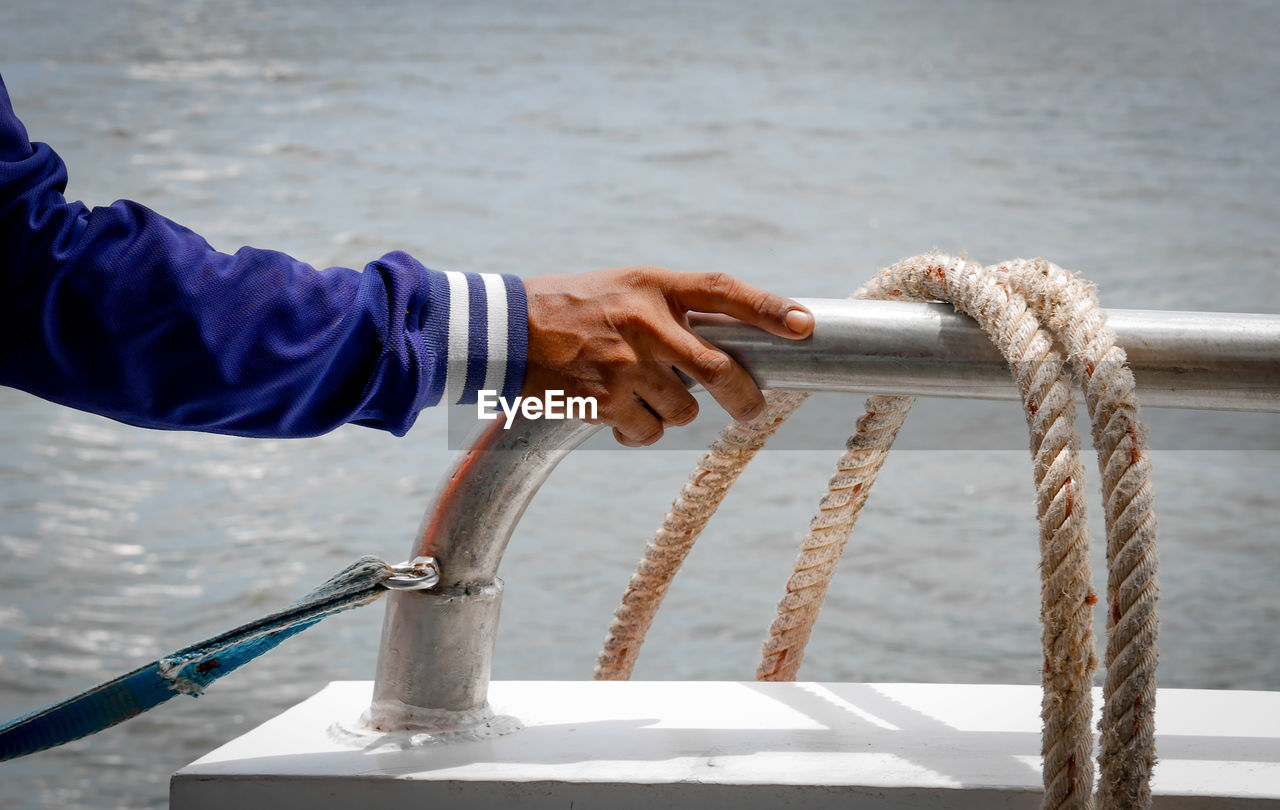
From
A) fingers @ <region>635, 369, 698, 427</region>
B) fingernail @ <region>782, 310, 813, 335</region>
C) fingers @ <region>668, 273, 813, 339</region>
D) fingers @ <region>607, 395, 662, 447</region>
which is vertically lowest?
fingers @ <region>607, 395, 662, 447</region>

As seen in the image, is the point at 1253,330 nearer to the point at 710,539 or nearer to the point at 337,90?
the point at 710,539

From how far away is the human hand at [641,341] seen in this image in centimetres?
60

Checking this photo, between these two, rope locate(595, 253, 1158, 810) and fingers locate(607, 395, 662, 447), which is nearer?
rope locate(595, 253, 1158, 810)

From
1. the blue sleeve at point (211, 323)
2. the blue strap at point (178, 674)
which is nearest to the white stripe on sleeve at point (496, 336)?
the blue sleeve at point (211, 323)

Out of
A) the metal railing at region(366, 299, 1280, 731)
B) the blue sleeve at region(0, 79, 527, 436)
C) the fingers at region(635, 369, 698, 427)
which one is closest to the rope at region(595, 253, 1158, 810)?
the metal railing at region(366, 299, 1280, 731)

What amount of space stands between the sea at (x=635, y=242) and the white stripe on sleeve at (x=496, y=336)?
0.06 m

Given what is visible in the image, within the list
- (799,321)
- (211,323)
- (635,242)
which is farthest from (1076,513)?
(635,242)

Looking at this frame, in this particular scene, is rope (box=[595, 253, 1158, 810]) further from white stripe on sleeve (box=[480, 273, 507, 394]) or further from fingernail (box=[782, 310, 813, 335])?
white stripe on sleeve (box=[480, 273, 507, 394])

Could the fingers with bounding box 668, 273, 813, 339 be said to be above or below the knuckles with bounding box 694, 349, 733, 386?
above

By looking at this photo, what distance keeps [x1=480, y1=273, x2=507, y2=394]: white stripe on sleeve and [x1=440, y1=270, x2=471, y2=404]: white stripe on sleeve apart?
0.03 feet

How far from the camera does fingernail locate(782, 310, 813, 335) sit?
581 mm

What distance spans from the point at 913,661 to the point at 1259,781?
1508 mm

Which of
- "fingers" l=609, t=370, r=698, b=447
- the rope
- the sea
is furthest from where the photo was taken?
the sea

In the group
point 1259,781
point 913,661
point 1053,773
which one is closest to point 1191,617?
point 913,661
